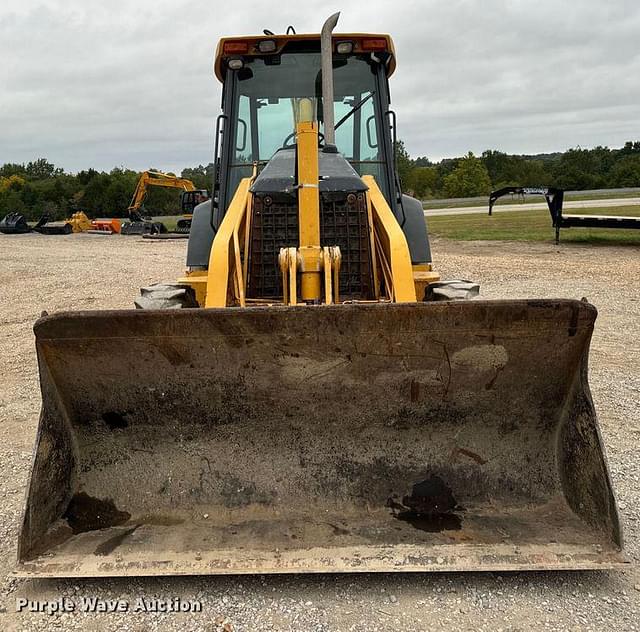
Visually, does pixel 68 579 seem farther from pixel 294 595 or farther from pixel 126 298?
pixel 126 298

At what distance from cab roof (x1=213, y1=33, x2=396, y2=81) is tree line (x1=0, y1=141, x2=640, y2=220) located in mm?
35290

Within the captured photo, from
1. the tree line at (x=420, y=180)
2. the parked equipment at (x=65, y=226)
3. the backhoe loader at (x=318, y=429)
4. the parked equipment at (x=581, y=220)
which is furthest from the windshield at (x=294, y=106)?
the tree line at (x=420, y=180)

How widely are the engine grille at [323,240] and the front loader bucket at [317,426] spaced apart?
1.31 m

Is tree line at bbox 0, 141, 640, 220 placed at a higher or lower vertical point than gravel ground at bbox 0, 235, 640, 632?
higher

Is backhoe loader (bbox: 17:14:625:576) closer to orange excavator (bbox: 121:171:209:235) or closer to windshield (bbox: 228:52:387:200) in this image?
windshield (bbox: 228:52:387:200)

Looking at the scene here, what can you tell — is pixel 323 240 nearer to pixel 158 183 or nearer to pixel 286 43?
pixel 286 43

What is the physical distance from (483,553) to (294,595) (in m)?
0.79

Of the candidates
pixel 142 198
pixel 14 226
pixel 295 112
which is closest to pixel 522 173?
pixel 142 198

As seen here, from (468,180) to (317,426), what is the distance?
58.4 metres

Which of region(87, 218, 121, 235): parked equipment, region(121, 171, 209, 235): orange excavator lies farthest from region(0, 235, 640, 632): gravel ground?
region(87, 218, 121, 235): parked equipment

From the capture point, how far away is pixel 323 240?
420cm

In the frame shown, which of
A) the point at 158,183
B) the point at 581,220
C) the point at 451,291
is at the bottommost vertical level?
the point at 451,291

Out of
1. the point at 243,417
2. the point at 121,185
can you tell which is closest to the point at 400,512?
the point at 243,417

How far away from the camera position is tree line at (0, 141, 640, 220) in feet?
153
